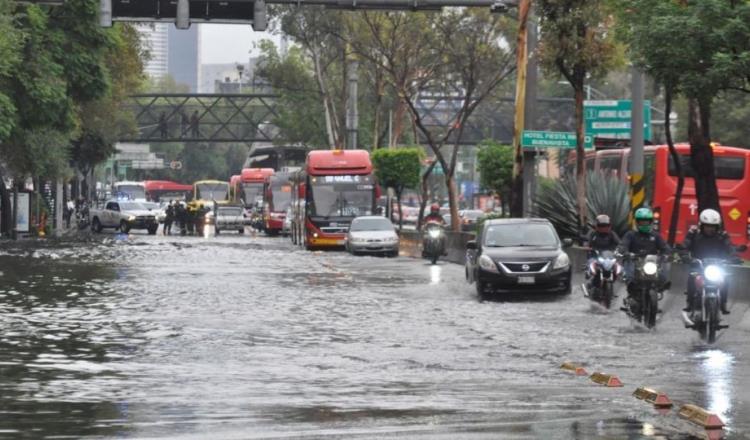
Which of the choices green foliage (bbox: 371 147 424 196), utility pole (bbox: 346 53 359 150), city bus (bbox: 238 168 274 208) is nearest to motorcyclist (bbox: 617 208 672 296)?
utility pole (bbox: 346 53 359 150)

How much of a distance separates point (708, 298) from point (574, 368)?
4392 mm

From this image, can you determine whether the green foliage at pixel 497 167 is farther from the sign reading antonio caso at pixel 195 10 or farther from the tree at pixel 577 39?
the sign reading antonio caso at pixel 195 10

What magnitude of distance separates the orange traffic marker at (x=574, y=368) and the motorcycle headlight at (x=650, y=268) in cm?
549

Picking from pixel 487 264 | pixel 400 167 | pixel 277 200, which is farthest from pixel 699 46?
pixel 277 200

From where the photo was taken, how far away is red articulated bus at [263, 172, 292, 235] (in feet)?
271

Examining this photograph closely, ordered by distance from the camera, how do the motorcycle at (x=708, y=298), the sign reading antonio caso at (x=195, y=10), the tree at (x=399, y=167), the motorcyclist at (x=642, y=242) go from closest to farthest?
the motorcycle at (x=708, y=298), the motorcyclist at (x=642, y=242), the sign reading antonio caso at (x=195, y=10), the tree at (x=399, y=167)

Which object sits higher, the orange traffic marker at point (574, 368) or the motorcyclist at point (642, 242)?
the motorcyclist at point (642, 242)

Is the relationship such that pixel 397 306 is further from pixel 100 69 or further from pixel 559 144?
pixel 100 69

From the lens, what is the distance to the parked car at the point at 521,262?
1163 inches

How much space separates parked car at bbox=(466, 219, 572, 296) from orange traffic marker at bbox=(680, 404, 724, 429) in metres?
16.7

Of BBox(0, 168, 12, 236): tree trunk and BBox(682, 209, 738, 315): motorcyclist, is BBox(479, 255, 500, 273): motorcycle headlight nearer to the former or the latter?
BBox(682, 209, 738, 315): motorcyclist

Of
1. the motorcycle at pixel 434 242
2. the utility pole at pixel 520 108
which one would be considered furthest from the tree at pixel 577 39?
the motorcycle at pixel 434 242

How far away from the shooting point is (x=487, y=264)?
29.8 m

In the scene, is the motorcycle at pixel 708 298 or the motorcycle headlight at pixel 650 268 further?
the motorcycle headlight at pixel 650 268
